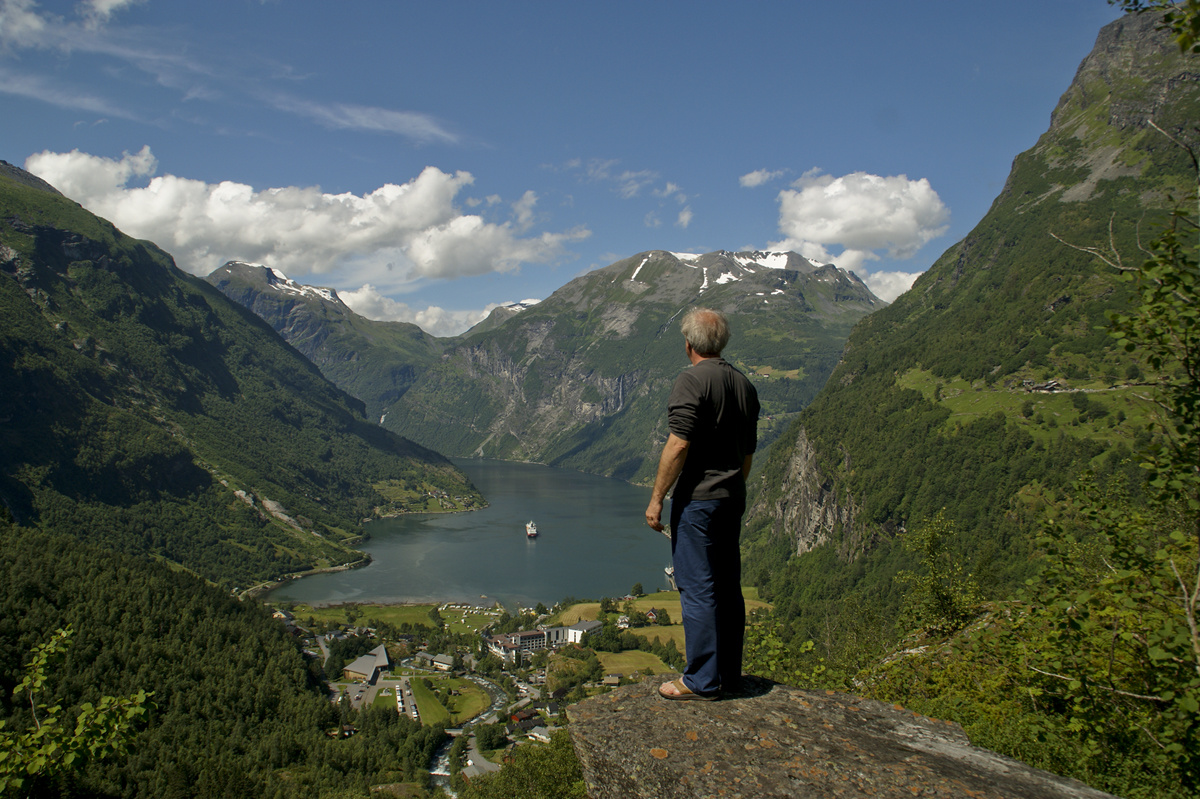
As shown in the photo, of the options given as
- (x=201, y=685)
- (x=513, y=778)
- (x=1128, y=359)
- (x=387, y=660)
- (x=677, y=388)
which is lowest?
(x=387, y=660)

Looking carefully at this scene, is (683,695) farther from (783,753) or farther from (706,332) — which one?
(706,332)

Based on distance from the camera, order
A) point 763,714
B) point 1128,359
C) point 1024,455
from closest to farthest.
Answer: point 763,714
point 1024,455
point 1128,359

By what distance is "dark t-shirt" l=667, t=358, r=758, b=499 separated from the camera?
517cm

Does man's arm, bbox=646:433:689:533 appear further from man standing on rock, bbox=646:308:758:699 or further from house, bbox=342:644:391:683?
house, bbox=342:644:391:683

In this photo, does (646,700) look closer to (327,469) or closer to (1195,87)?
(1195,87)

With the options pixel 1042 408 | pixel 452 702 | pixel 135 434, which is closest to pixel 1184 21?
pixel 452 702

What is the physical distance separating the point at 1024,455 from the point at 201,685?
8599 centimetres

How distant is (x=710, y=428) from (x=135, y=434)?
16317cm

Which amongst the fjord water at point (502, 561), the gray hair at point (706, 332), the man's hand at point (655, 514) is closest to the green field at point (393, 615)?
the fjord water at point (502, 561)

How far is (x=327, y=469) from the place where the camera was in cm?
19025

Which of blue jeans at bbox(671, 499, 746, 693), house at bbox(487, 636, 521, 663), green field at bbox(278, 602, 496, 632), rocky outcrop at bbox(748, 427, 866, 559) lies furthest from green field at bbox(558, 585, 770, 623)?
blue jeans at bbox(671, 499, 746, 693)

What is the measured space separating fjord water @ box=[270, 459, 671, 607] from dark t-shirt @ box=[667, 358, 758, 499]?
83273 millimetres

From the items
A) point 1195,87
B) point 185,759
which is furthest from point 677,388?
Result: point 1195,87

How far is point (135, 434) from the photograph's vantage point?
442ft
